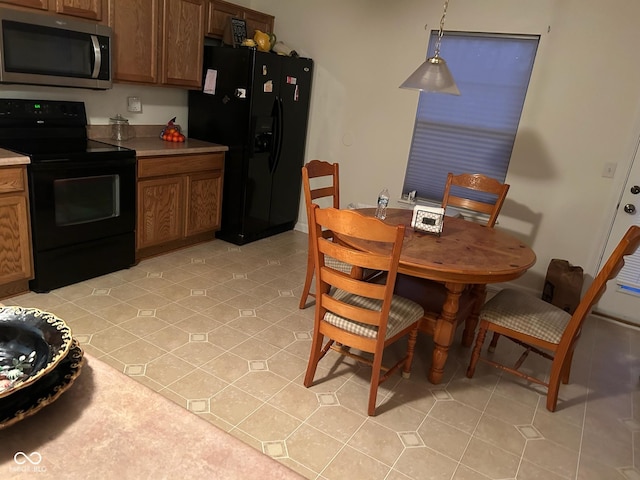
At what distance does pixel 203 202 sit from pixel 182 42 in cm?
133

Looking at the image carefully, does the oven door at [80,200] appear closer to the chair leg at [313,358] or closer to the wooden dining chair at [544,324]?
the chair leg at [313,358]

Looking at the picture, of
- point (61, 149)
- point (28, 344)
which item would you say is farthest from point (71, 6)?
point (28, 344)

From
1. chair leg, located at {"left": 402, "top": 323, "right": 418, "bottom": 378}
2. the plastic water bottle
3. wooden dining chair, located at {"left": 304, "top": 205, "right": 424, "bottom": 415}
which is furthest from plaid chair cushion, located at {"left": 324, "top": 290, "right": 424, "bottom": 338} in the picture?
the plastic water bottle

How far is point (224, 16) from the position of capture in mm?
4074

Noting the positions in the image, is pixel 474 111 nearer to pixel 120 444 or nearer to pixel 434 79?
pixel 434 79

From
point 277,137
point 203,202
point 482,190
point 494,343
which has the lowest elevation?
point 494,343

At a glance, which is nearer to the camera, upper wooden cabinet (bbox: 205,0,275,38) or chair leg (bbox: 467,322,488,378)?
chair leg (bbox: 467,322,488,378)

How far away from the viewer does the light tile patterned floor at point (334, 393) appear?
1960 millimetres

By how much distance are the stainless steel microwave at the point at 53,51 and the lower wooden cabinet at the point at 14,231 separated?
0.62 metres

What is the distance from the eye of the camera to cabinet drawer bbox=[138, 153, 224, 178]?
135 inches

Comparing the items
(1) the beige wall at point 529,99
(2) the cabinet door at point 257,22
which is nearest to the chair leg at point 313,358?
(1) the beige wall at point 529,99

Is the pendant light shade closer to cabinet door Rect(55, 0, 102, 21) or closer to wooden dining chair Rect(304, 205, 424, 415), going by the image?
wooden dining chair Rect(304, 205, 424, 415)

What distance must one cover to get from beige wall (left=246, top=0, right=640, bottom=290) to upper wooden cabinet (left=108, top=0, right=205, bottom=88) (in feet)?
3.85

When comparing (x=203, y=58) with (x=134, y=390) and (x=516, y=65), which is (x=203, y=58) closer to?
(x=516, y=65)
